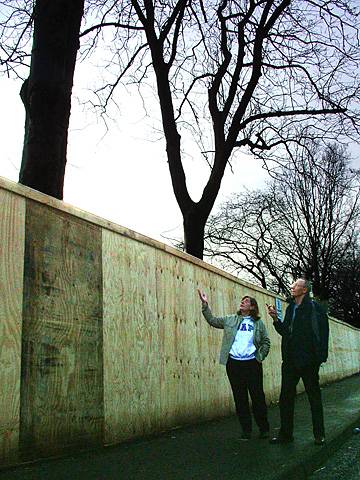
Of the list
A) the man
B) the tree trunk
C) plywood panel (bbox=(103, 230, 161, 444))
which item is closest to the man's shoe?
the man

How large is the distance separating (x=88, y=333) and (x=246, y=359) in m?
2.20

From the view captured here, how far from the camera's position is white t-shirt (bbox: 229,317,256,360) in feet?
23.7

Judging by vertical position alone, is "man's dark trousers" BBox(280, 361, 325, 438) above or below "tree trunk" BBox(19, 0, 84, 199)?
below

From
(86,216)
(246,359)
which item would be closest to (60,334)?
(86,216)

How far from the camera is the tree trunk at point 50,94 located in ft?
23.9

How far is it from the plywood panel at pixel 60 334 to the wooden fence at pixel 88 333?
1cm

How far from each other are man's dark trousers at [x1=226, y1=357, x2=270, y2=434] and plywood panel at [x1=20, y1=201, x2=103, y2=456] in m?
1.87

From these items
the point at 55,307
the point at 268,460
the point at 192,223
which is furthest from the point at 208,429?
the point at 192,223

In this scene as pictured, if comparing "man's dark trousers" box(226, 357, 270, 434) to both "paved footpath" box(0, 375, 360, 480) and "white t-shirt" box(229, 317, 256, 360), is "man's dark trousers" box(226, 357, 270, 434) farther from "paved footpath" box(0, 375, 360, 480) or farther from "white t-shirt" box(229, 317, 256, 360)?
"paved footpath" box(0, 375, 360, 480)

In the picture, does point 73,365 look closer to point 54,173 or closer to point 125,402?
point 125,402

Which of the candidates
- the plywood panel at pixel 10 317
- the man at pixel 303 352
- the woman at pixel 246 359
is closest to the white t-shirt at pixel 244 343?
the woman at pixel 246 359

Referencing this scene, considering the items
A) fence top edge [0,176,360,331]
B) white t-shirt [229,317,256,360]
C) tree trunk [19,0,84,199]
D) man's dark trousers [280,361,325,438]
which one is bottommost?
man's dark trousers [280,361,325,438]

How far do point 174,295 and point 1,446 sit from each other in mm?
4088

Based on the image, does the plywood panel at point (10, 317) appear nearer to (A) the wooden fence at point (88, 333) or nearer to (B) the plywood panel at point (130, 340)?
(A) the wooden fence at point (88, 333)
